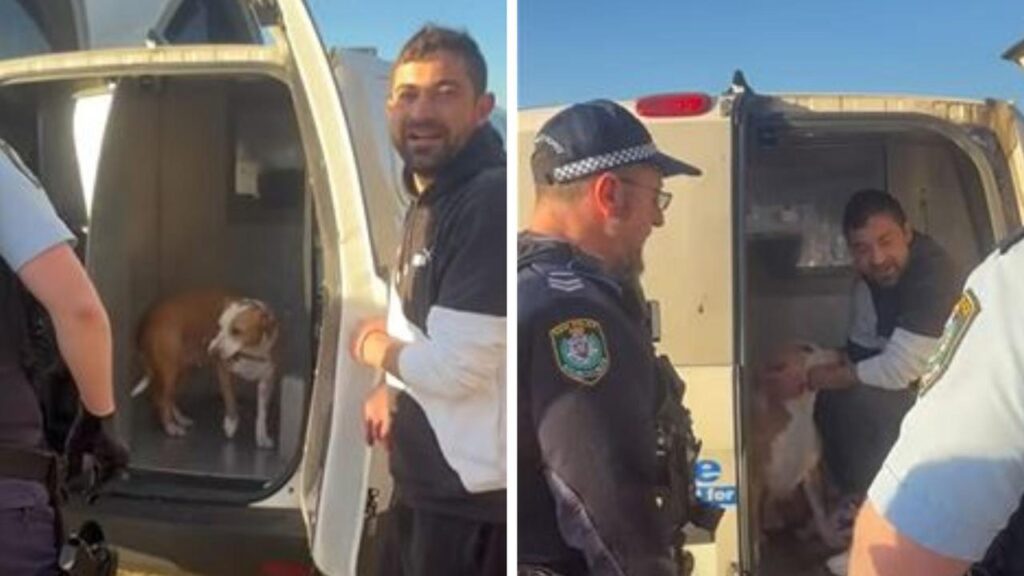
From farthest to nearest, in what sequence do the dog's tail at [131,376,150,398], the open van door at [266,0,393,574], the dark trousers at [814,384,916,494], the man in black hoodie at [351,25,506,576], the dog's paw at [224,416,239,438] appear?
the dog's tail at [131,376,150,398]
the dog's paw at [224,416,239,438]
the open van door at [266,0,393,574]
the man in black hoodie at [351,25,506,576]
the dark trousers at [814,384,916,494]

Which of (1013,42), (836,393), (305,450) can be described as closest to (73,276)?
(305,450)

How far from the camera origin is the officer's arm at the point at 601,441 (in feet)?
7.36

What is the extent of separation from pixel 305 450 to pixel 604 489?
1.86 ft

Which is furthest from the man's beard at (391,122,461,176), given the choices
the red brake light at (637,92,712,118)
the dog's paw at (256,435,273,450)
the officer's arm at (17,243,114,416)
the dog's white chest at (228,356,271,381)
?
the officer's arm at (17,243,114,416)

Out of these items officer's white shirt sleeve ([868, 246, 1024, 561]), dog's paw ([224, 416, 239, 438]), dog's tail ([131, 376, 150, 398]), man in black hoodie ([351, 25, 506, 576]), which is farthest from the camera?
dog's tail ([131, 376, 150, 398])

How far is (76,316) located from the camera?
254cm

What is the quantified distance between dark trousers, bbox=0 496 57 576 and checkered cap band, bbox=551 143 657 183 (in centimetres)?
115

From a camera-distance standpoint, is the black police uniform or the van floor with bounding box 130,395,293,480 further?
the van floor with bounding box 130,395,293,480

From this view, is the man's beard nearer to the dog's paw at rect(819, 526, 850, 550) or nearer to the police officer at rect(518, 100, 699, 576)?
the police officer at rect(518, 100, 699, 576)

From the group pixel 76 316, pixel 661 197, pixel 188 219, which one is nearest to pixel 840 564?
pixel 661 197

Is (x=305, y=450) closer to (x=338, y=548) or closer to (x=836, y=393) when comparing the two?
(x=338, y=548)

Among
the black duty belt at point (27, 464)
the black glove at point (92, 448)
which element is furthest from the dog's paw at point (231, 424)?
the black duty belt at point (27, 464)

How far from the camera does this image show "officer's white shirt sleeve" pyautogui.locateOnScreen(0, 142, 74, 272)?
2510 mm

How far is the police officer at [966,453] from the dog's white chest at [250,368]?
105 centimetres
